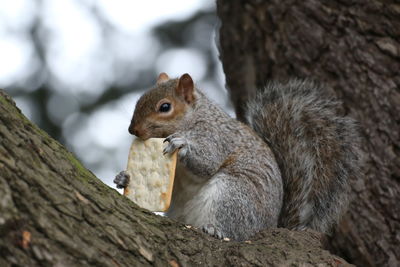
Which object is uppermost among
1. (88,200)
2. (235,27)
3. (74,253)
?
(235,27)

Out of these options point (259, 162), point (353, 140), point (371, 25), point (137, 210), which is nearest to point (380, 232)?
point (353, 140)

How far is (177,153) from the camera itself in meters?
2.51

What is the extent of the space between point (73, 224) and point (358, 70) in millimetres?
1761

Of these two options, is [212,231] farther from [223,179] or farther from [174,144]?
[174,144]

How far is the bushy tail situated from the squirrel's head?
1.31ft

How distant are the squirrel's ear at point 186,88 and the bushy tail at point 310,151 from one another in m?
0.35

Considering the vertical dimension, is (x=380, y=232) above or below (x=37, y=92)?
below

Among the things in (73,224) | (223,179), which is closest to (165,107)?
(223,179)

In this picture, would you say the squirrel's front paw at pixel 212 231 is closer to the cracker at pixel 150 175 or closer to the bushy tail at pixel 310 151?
A: the cracker at pixel 150 175

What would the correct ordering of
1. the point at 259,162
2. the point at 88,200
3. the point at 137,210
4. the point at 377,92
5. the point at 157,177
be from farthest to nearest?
the point at 377,92 → the point at 259,162 → the point at 157,177 → the point at 137,210 → the point at 88,200

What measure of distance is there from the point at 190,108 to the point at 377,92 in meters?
0.83

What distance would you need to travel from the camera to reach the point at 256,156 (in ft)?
8.85

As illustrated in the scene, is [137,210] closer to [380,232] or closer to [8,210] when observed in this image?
[8,210]

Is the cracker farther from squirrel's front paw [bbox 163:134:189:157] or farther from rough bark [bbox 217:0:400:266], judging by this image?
rough bark [bbox 217:0:400:266]
